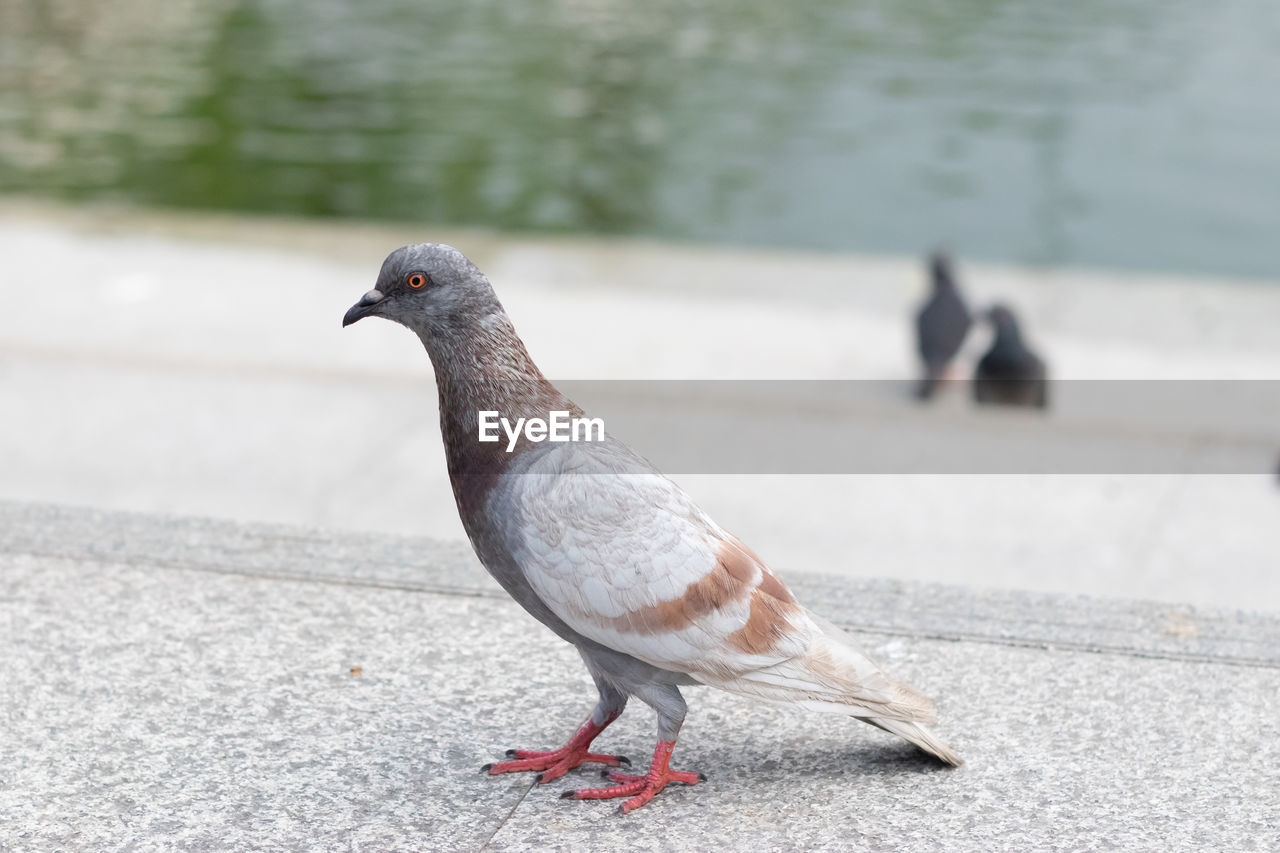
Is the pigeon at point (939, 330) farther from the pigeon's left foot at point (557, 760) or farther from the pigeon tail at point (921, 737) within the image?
the pigeon's left foot at point (557, 760)

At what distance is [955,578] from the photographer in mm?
5621

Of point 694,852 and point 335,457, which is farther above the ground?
point 694,852

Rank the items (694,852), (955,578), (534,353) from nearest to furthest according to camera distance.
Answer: (694,852) → (955,578) → (534,353)

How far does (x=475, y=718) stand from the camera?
3336 mm

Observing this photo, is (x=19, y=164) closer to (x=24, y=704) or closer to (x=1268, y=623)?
(x=24, y=704)

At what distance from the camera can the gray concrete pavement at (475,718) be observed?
291cm

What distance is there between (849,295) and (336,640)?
25.0ft

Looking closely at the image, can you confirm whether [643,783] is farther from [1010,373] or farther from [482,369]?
[1010,373]

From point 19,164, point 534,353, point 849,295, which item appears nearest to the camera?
point 534,353

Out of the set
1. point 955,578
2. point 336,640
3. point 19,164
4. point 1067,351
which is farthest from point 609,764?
point 19,164

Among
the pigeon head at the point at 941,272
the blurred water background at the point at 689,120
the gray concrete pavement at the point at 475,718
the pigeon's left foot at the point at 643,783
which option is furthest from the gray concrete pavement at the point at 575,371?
the pigeon's left foot at the point at 643,783

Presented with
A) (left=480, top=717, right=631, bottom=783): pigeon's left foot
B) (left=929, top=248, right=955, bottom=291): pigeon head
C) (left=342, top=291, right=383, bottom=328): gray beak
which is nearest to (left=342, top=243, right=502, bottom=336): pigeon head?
(left=342, top=291, right=383, bottom=328): gray beak

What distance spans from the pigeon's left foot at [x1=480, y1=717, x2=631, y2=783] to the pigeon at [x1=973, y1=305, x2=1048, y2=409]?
567 centimetres

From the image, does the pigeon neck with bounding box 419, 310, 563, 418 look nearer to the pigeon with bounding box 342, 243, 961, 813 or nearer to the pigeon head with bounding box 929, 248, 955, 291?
the pigeon with bounding box 342, 243, 961, 813
